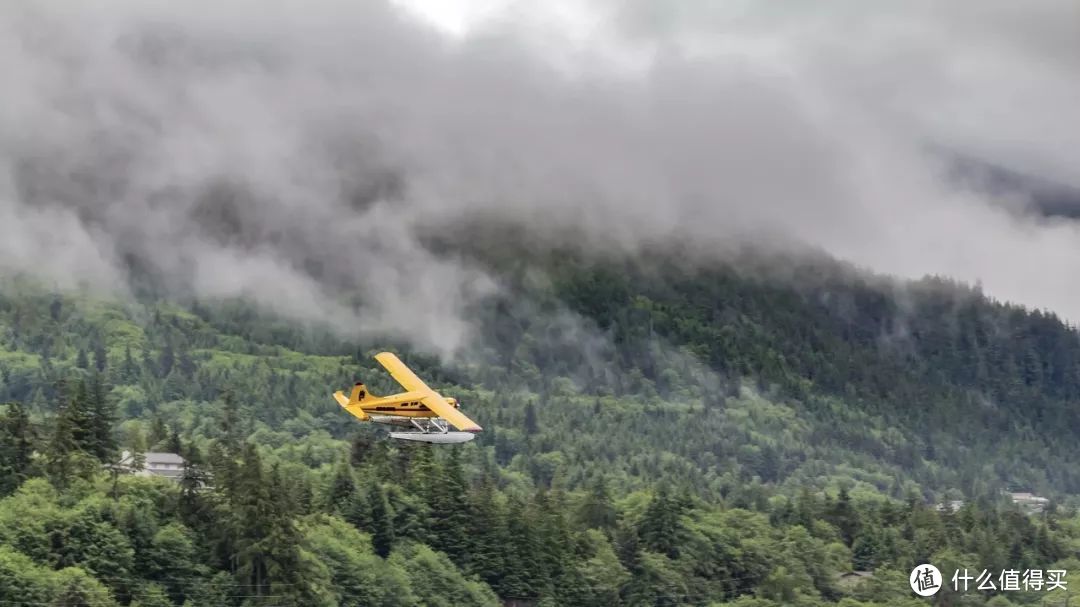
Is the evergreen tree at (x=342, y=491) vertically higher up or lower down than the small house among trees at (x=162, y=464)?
lower down

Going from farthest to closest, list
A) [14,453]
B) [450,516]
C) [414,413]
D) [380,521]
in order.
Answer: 1. [450,516]
2. [380,521]
3. [14,453]
4. [414,413]

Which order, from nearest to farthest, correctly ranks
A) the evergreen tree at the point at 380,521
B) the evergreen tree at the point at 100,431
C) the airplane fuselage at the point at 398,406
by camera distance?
the airplane fuselage at the point at 398,406
the evergreen tree at the point at 100,431
the evergreen tree at the point at 380,521

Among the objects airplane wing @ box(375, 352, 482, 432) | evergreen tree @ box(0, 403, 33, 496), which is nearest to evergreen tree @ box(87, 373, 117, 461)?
evergreen tree @ box(0, 403, 33, 496)

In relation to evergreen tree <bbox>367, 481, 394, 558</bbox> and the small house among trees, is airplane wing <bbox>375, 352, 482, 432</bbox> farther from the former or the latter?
the small house among trees

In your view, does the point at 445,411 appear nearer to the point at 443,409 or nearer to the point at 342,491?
the point at 443,409

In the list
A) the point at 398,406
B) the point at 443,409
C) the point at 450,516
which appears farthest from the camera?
the point at 450,516

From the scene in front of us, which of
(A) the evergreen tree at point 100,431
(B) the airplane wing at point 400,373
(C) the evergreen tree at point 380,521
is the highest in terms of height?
(B) the airplane wing at point 400,373

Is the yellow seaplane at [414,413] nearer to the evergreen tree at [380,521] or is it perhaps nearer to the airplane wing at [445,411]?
the airplane wing at [445,411]

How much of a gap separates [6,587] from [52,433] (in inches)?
1131

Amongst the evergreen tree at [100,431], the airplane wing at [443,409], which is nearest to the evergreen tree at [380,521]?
the airplane wing at [443,409]

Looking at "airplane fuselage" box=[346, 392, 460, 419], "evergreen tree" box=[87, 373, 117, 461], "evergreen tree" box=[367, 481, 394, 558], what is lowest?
"evergreen tree" box=[367, 481, 394, 558]

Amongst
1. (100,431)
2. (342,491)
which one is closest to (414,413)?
(100,431)

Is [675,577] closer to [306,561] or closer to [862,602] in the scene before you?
[862,602]

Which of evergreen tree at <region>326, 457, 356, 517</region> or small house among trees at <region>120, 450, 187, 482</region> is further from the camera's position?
evergreen tree at <region>326, 457, 356, 517</region>
